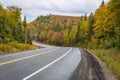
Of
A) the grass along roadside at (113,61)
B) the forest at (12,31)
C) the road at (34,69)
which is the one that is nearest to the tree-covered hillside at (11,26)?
the forest at (12,31)

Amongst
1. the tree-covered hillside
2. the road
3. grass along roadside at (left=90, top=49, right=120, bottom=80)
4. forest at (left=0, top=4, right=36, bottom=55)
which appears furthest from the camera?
the tree-covered hillside

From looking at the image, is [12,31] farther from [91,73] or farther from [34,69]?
[91,73]

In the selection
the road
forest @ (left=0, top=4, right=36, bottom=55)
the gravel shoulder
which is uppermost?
forest @ (left=0, top=4, right=36, bottom=55)

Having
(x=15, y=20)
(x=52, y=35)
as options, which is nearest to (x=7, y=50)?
(x=15, y=20)

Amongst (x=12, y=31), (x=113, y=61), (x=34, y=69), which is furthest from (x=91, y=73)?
(x=12, y=31)

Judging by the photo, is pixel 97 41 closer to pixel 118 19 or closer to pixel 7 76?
pixel 118 19

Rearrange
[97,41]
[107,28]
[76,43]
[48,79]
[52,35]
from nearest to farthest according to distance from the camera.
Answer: [48,79] < [107,28] < [97,41] < [76,43] < [52,35]

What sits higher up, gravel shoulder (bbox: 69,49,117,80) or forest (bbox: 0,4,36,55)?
forest (bbox: 0,4,36,55)

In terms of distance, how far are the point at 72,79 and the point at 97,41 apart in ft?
202

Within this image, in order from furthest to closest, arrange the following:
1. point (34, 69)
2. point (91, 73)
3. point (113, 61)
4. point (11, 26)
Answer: point (11, 26), point (113, 61), point (34, 69), point (91, 73)

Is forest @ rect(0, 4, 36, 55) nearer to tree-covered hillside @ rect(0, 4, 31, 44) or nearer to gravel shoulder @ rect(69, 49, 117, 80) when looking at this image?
tree-covered hillside @ rect(0, 4, 31, 44)

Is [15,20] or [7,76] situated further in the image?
[15,20]

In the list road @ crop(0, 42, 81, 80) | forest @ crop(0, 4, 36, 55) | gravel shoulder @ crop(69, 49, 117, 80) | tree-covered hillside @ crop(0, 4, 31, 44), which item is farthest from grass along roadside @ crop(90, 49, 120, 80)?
tree-covered hillside @ crop(0, 4, 31, 44)

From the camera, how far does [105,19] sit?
62.2 meters
